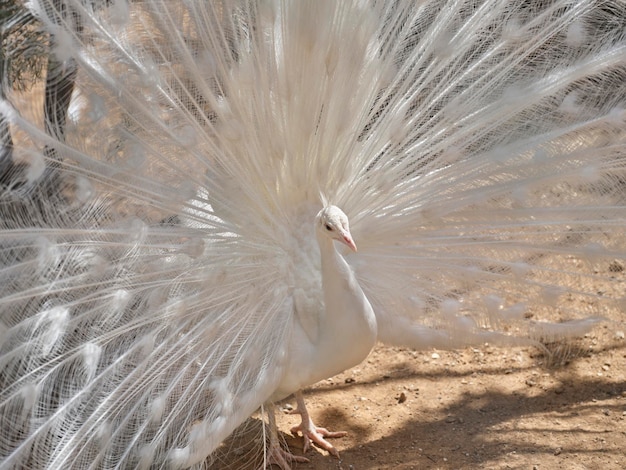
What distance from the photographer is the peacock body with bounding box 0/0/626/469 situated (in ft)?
9.93

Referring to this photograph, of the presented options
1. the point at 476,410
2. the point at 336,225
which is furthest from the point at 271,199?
the point at 476,410

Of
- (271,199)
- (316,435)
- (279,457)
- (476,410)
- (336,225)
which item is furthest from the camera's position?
(476,410)

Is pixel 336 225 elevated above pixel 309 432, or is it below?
above

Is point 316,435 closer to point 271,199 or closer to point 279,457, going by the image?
point 279,457

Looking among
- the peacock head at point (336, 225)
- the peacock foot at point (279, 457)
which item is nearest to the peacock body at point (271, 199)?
the peacock head at point (336, 225)

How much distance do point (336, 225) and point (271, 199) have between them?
578 millimetres

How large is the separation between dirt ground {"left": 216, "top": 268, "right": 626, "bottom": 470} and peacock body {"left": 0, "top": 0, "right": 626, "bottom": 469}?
0.50 meters

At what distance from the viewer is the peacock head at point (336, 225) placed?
9.93ft

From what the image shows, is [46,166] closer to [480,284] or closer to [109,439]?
[109,439]

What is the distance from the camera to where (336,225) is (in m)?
3.06

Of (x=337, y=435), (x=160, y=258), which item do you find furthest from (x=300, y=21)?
(x=337, y=435)

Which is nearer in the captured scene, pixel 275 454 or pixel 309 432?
pixel 275 454

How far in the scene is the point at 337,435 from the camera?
405 centimetres

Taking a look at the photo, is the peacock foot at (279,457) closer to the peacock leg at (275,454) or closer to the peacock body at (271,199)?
Result: the peacock leg at (275,454)
